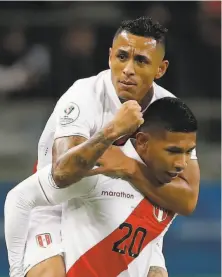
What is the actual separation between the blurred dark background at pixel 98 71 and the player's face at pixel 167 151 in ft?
9.49

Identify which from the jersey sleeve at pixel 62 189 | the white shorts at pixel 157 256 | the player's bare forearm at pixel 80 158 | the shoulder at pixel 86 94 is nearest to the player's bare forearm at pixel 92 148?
the player's bare forearm at pixel 80 158

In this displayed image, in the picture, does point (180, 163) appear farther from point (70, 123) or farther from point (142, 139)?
point (70, 123)

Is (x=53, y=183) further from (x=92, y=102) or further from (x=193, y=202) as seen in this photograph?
(x=193, y=202)

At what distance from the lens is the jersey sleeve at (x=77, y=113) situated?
347cm

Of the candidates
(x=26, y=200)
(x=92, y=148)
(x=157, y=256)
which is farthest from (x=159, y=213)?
(x=92, y=148)

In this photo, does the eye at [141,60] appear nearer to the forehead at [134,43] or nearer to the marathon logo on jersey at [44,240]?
the forehead at [134,43]

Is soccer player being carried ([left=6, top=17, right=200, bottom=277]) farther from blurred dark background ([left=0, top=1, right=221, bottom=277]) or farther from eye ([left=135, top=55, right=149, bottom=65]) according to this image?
blurred dark background ([left=0, top=1, right=221, bottom=277])

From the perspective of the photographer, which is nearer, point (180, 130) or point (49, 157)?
point (180, 130)

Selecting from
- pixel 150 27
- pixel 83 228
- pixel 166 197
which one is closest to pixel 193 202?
pixel 166 197

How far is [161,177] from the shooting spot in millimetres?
3629

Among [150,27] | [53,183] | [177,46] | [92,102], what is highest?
[150,27]

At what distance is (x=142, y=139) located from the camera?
11.9 feet

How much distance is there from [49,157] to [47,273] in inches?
18.0

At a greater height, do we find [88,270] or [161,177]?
[161,177]
